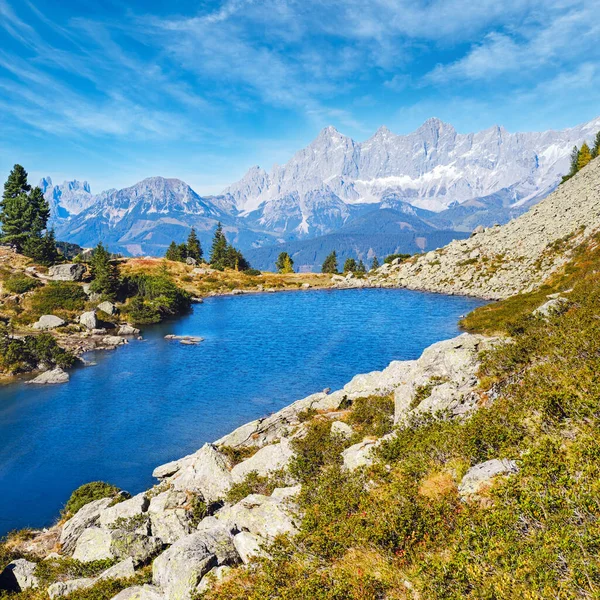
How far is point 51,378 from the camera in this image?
61.4m

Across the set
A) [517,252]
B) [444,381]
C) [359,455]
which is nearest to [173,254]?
[517,252]

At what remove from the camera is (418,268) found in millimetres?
151250

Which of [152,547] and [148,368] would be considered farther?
[148,368]

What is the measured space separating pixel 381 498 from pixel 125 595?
29.1ft

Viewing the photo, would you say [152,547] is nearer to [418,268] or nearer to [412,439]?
[412,439]

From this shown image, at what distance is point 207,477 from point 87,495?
12.5 meters

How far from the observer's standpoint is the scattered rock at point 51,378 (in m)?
60.9

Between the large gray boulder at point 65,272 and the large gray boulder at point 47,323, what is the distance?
26155 millimetres

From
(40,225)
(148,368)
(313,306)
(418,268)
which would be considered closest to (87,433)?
(148,368)

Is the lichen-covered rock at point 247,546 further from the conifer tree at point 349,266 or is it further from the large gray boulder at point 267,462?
the conifer tree at point 349,266

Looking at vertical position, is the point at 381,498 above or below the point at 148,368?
above

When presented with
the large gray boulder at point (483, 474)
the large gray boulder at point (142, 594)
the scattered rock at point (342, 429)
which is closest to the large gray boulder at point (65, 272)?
the scattered rock at point (342, 429)

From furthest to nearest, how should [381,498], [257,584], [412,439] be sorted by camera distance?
[412,439] < [381,498] < [257,584]

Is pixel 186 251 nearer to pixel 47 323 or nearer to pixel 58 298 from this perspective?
pixel 58 298
